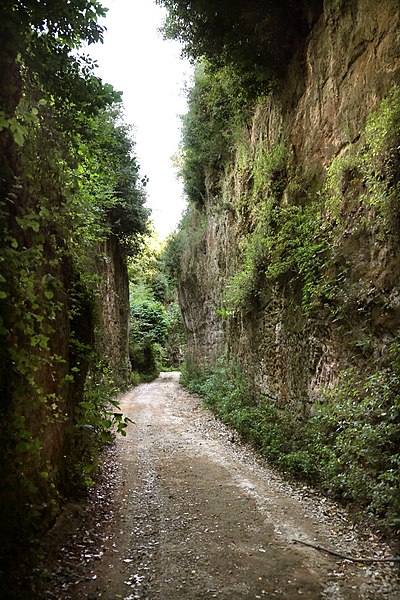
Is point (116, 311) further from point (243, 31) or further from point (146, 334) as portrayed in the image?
point (243, 31)

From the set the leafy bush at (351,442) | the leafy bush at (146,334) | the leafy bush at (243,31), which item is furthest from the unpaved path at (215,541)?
the leafy bush at (146,334)

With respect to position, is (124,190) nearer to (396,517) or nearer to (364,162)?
(364,162)

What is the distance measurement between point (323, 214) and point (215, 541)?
20.3 feet

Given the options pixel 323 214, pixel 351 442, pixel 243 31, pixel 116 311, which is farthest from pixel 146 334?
pixel 351 442

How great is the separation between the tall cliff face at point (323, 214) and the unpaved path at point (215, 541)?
7.39 feet

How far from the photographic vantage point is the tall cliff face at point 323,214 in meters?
6.34

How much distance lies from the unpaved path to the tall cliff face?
2.25 m

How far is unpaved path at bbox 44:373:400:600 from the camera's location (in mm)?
3990

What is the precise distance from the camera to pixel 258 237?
11.3 m

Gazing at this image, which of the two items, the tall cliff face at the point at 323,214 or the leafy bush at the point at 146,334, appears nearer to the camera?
the tall cliff face at the point at 323,214

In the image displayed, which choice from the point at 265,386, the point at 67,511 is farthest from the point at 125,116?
the point at 67,511

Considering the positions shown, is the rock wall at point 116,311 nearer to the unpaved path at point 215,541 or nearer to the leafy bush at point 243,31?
the leafy bush at point 243,31

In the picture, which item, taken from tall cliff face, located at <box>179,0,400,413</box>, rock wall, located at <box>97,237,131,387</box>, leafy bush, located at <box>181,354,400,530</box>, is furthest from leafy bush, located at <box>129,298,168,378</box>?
leafy bush, located at <box>181,354,400,530</box>

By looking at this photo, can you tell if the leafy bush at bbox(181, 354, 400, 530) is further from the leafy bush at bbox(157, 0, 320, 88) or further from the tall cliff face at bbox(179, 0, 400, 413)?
the leafy bush at bbox(157, 0, 320, 88)
